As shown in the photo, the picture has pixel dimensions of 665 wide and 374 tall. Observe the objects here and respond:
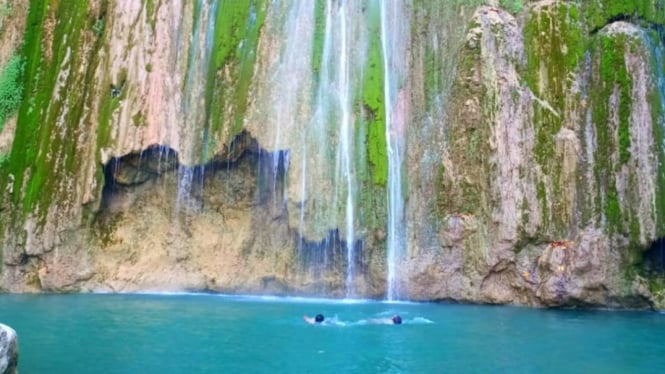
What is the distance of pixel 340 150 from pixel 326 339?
1003cm

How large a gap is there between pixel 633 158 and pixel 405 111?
7.28 m

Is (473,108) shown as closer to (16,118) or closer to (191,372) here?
(191,372)

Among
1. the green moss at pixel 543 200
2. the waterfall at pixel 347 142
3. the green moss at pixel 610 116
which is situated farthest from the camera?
the waterfall at pixel 347 142

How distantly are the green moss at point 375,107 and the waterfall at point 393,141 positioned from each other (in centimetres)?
14

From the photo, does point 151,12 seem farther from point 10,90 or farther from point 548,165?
point 548,165

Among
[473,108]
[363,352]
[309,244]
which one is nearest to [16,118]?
[309,244]

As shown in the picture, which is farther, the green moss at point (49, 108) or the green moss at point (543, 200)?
the green moss at point (49, 108)

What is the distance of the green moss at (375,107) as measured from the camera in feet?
74.9

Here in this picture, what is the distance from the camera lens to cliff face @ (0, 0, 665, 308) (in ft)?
66.6

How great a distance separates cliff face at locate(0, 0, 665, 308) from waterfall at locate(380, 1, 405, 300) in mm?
74

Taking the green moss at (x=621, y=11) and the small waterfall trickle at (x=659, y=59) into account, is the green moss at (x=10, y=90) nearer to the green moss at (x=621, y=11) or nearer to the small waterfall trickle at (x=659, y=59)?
the green moss at (x=621, y=11)

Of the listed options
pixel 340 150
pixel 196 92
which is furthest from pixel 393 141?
pixel 196 92

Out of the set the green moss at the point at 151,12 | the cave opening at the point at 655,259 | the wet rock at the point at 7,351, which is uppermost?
the green moss at the point at 151,12

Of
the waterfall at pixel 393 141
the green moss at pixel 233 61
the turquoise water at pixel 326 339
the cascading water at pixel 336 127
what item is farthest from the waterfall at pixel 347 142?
the green moss at pixel 233 61
